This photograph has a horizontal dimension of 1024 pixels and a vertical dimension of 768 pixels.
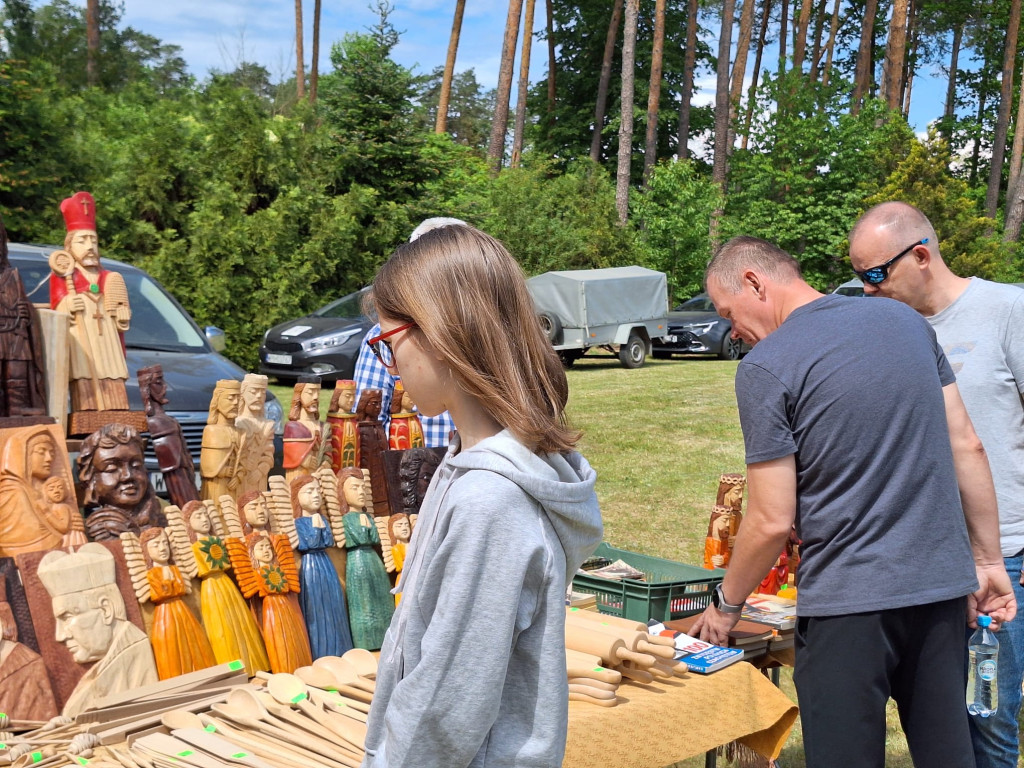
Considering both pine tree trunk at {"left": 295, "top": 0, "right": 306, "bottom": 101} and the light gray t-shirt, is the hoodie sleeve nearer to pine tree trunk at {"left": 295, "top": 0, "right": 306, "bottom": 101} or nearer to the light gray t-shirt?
the light gray t-shirt

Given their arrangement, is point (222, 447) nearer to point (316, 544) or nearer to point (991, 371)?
point (316, 544)

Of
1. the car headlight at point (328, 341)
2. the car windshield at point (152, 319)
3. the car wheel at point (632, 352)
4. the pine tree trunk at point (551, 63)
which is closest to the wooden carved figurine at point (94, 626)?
the car windshield at point (152, 319)

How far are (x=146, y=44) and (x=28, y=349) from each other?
33.2m

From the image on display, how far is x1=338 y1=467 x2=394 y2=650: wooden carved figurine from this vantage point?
11.2ft

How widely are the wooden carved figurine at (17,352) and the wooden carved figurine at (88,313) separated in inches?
7.3

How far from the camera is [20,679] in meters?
2.64

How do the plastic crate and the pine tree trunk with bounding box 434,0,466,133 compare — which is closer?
the plastic crate

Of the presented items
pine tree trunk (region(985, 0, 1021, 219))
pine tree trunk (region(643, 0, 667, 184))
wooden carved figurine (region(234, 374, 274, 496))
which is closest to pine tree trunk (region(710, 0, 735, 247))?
pine tree trunk (region(643, 0, 667, 184))

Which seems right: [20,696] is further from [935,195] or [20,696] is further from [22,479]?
[935,195]

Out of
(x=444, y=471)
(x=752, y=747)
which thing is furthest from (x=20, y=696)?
(x=752, y=747)

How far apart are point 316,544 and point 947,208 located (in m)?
19.2

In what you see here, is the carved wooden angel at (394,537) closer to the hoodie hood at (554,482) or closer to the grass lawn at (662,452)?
the grass lawn at (662,452)

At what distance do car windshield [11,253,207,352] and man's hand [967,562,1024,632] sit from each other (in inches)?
182

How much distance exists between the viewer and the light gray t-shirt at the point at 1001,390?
293 centimetres
